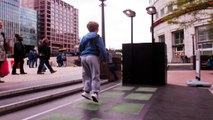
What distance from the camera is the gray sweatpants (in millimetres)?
5500

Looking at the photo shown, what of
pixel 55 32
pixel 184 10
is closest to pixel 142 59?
pixel 184 10

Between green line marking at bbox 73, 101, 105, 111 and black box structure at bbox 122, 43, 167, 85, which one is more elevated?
black box structure at bbox 122, 43, 167, 85

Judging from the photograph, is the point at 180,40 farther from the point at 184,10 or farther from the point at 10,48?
the point at 10,48

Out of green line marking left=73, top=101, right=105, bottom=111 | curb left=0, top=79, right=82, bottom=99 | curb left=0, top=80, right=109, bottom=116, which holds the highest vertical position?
curb left=0, top=79, right=82, bottom=99

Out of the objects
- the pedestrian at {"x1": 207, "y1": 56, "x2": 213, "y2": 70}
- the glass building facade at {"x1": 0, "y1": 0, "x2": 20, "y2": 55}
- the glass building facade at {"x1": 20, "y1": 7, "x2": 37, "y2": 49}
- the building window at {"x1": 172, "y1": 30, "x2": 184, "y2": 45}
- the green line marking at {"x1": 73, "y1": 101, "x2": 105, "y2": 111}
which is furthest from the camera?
the glass building facade at {"x1": 20, "y1": 7, "x2": 37, "y2": 49}

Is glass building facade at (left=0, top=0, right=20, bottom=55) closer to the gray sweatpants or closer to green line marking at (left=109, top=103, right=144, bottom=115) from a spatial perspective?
the gray sweatpants

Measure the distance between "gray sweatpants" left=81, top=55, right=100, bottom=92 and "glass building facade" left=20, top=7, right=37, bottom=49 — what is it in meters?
130

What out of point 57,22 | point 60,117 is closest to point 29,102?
point 60,117

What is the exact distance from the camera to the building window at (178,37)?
4667 cm

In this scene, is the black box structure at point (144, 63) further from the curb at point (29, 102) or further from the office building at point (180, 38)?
the office building at point (180, 38)

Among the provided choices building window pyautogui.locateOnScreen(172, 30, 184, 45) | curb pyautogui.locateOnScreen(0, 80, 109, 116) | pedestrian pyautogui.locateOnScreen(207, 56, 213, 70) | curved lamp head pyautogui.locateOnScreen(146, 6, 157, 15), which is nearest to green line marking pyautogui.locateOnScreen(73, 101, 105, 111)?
curb pyautogui.locateOnScreen(0, 80, 109, 116)

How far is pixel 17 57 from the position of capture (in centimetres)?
1127

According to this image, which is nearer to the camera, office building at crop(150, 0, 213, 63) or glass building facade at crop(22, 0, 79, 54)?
office building at crop(150, 0, 213, 63)

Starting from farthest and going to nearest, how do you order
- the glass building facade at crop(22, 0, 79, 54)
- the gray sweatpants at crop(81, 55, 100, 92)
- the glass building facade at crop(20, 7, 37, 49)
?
the glass building facade at crop(22, 0, 79, 54) < the glass building facade at crop(20, 7, 37, 49) < the gray sweatpants at crop(81, 55, 100, 92)
